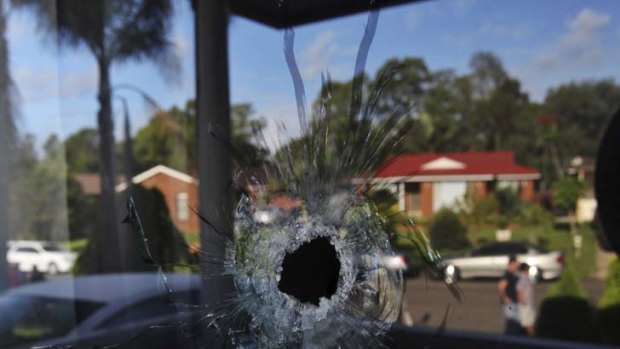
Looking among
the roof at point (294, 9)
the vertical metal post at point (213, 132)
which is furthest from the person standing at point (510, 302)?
the vertical metal post at point (213, 132)

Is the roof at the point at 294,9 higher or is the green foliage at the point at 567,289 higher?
the roof at the point at 294,9

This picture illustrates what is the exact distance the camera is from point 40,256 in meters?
7.14

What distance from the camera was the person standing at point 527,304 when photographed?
22.6 feet

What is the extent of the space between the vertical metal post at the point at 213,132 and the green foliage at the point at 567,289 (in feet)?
16.2

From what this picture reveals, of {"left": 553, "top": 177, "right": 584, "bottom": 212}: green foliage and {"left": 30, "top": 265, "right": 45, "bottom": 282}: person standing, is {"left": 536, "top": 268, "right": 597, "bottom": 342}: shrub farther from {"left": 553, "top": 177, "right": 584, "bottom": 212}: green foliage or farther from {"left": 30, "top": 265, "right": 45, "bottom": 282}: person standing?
{"left": 30, "top": 265, "right": 45, "bottom": 282}: person standing

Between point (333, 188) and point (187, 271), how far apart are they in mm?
681

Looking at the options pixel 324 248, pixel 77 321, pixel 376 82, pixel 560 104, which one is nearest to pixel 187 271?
pixel 324 248

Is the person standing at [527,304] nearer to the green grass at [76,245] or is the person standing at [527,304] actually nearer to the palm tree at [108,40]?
the palm tree at [108,40]

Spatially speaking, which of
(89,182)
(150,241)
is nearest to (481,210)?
(89,182)

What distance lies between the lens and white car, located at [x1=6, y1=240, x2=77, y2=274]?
666 centimetres

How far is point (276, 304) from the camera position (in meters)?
1.73

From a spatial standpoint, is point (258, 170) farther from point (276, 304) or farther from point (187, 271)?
point (187, 271)

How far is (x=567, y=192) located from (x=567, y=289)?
181 centimetres

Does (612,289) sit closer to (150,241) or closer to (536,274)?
(536,274)
